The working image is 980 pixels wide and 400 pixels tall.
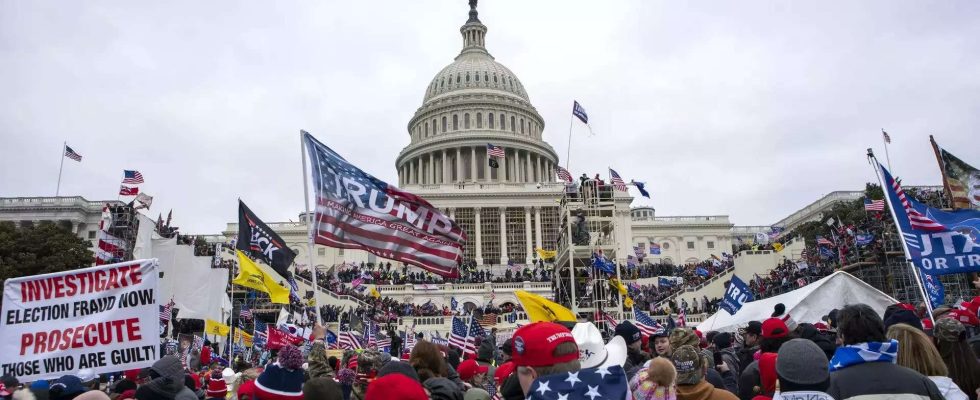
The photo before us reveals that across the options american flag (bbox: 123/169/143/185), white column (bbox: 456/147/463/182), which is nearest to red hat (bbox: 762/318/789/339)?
american flag (bbox: 123/169/143/185)

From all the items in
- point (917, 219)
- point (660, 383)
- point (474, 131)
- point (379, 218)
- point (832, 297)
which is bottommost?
point (660, 383)

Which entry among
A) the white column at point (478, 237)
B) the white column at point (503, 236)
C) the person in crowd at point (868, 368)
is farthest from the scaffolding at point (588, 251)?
the white column at point (478, 237)

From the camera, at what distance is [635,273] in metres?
57.2

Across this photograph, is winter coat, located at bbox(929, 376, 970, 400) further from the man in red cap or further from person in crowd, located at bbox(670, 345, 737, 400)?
the man in red cap

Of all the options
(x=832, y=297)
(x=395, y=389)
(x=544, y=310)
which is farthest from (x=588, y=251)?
(x=395, y=389)

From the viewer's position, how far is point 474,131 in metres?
96.8

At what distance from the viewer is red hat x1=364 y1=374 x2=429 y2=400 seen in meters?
4.21

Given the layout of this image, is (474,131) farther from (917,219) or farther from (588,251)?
(917,219)

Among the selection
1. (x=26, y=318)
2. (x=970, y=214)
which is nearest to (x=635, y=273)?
(x=970, y=214)

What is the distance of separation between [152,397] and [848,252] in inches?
1441

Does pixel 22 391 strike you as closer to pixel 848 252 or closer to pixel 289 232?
pixel 848 252

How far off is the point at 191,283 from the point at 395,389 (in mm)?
26504

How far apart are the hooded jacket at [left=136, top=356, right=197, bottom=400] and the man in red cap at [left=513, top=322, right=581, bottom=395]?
12.3 feet

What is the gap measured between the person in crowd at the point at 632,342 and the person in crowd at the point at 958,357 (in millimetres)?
3031
